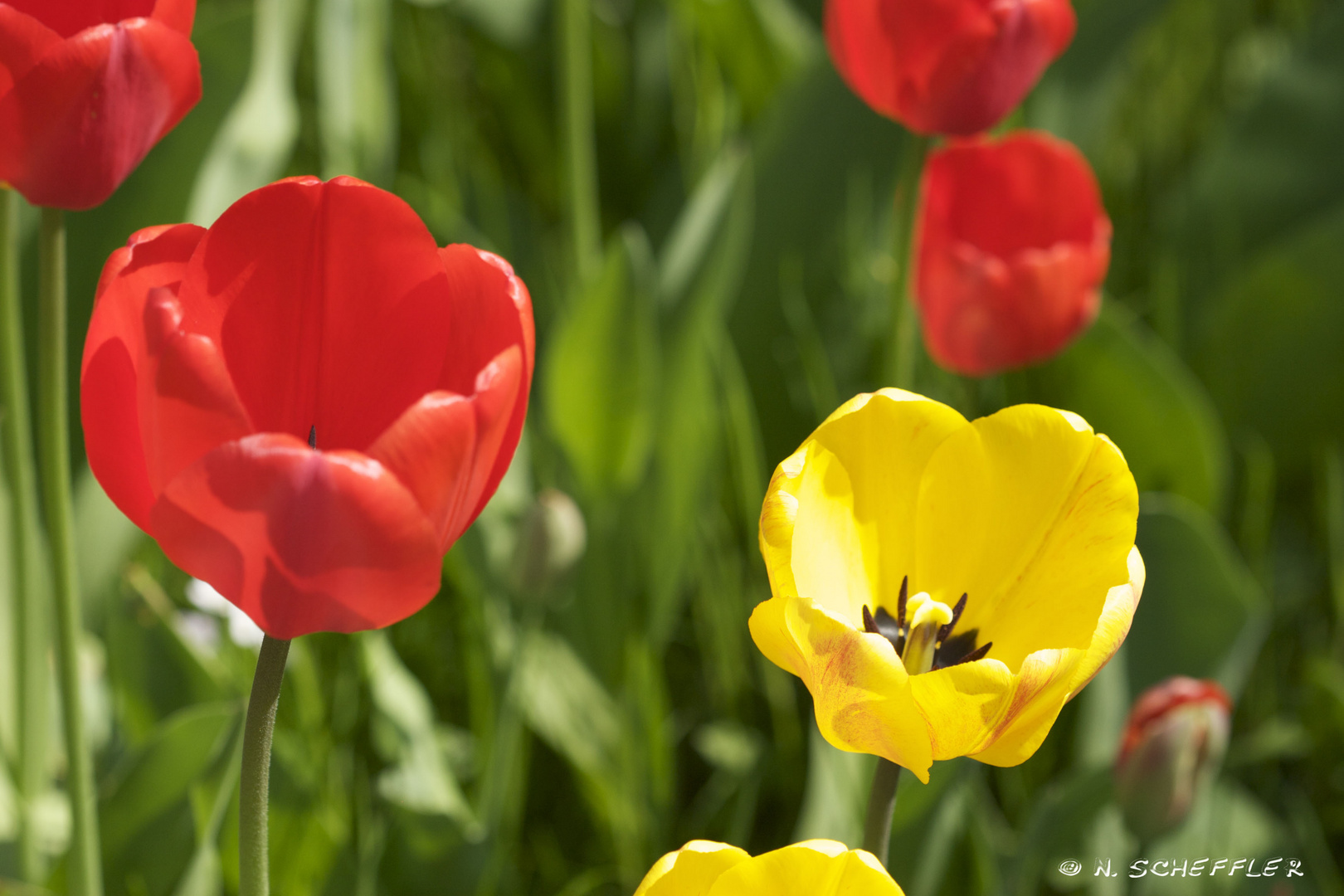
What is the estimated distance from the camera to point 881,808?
16.6 inches

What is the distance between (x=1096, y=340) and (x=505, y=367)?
0.89m

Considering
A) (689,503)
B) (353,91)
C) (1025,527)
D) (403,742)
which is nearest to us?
(1025,527)

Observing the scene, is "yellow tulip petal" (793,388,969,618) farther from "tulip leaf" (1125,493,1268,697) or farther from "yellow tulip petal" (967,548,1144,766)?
"tulip leaf" (1125,493,1268,697)

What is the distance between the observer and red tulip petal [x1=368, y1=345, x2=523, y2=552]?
Result: 34cm

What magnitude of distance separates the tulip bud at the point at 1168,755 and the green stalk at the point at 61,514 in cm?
49

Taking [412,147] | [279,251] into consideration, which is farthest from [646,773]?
[412,147]

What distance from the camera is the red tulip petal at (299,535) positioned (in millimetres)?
333

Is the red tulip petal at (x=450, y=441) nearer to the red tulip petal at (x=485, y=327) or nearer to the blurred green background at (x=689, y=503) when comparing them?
the red tulip petal at (x=485, y=327)

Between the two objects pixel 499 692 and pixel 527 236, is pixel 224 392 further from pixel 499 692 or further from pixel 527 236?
pixel 527 236

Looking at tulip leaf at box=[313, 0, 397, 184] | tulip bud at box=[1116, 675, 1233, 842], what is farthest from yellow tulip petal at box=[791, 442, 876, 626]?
tulip leaf at box=[313, 0, 397, 184]

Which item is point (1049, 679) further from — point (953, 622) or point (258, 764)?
point (258, 764)

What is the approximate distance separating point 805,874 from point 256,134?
2.77 ft

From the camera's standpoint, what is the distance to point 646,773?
96cm

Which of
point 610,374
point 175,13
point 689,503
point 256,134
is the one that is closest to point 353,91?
point 256,134
